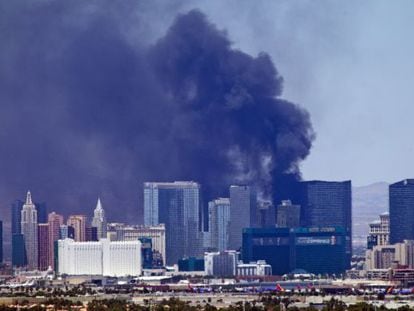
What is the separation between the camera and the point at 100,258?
122188mm

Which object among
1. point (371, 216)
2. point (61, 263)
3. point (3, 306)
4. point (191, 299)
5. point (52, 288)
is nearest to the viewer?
point (3, 306)

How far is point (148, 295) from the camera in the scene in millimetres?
93000

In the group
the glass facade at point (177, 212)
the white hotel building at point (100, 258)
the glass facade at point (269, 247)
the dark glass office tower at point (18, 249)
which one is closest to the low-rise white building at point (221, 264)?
the glass facade at point (269, 247)

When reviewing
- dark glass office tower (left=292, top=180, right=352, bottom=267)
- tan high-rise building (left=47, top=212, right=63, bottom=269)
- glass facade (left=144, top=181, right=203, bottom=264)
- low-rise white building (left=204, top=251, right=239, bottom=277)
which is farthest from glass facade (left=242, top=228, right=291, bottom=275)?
tan high-rise building (left=47, top=212, right=63, bottom=269)

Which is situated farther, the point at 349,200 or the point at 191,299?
the point at 349,200

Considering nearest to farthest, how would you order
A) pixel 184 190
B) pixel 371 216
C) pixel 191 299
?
pixel 191 299 → pixel 184 190 → pixel 371 216

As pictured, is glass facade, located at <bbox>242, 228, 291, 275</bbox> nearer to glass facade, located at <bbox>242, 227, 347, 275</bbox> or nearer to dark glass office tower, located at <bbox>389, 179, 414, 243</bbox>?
glass facade, located at <bbox>242, 227, 347, 275</bbox>

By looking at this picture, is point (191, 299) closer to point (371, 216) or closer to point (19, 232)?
point (19, 232)

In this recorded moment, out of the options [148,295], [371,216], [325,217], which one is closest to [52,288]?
[148,295]

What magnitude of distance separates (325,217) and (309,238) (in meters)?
6.18

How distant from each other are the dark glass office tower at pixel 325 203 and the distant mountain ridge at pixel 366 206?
11.7 metres

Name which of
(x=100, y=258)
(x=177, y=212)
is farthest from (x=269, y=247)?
(x=177, y=212)

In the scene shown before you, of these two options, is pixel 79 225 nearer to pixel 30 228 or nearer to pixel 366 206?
pixel 30 228

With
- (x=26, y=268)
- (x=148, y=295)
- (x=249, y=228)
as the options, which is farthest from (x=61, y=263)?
(x=148, y=295)
